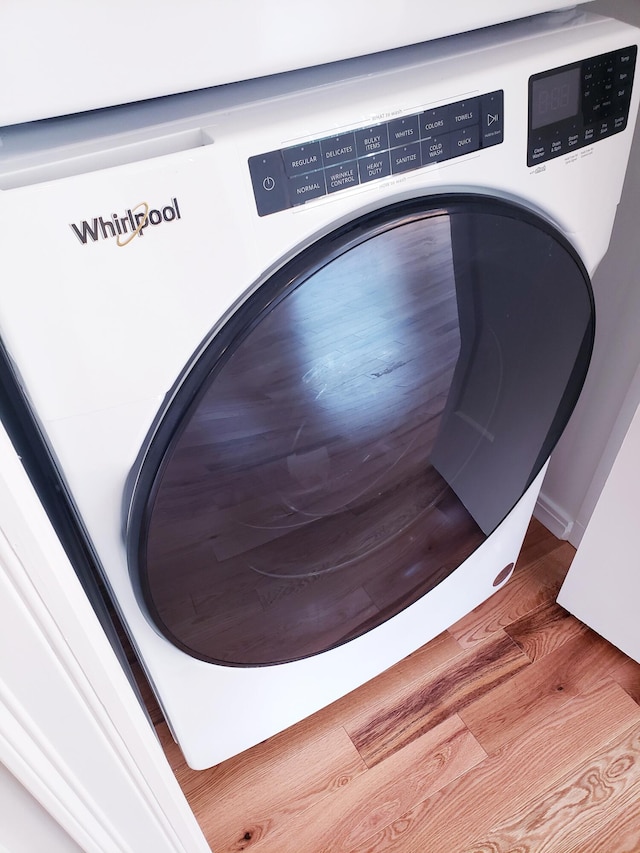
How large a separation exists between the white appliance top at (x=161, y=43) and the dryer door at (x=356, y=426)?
5.3 inches

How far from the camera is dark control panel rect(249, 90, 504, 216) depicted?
49 cm

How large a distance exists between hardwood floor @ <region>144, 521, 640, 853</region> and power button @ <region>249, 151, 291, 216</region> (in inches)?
34.5

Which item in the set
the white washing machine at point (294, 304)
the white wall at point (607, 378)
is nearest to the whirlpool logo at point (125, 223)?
the white washing machine at point (294, 304)

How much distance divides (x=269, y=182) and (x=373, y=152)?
3.7 inches

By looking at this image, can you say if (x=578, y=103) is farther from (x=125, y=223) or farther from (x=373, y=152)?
(x=125, y=223)

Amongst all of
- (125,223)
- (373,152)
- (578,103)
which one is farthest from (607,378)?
(125,223)

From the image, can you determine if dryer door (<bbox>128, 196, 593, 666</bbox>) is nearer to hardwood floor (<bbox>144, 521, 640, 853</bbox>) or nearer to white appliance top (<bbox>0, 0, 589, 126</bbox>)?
white appliance top (<bbox>0, 0, 589, 126</bbox>)

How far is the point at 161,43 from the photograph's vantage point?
0.44 meters

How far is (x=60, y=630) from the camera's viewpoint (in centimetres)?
37

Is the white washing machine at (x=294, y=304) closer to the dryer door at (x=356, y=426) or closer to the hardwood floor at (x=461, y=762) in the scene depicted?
the dryer door at (x=356, y=426)

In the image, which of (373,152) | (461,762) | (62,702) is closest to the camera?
(62,702)

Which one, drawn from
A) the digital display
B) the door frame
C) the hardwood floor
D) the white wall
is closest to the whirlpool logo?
the door frame

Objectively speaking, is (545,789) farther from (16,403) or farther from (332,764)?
(16,403)

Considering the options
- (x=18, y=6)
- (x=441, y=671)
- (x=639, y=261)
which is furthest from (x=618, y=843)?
(x=18, y=6)
